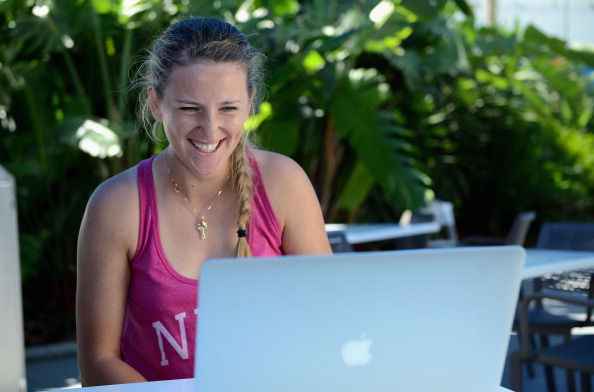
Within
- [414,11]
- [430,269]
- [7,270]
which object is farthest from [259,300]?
[414,11]

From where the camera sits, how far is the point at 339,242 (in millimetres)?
3826

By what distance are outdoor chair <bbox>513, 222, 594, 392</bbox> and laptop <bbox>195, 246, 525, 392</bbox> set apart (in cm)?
229

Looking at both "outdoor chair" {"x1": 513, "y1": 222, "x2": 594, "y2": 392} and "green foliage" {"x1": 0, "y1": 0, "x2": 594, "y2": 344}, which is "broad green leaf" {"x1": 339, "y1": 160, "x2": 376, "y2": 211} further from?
"outdoor chair" {"x1": 513, "y1": 222, "x2": 594, "y2": 392}

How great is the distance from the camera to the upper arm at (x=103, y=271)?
188 centimetres

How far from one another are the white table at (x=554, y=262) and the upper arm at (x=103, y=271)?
190cm

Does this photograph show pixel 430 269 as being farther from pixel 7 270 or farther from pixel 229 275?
pixel 7 270

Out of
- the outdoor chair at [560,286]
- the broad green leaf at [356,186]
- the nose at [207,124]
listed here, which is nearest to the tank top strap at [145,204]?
the nose at [207,124]

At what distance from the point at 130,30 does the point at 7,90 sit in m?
1.02

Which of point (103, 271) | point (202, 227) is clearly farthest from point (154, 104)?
point (103, 271)

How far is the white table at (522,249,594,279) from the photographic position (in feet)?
11.1

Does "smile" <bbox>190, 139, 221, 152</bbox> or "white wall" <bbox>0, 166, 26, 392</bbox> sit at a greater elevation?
"smile" <bbox>190, 139, 221, 152</bbox>

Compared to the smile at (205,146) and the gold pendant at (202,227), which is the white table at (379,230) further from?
the smile at (205,146)

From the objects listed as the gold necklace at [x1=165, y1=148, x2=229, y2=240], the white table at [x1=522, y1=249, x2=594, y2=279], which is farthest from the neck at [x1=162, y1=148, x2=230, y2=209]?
the white table at [x1=522, y1=249, x2=594, y2=279]

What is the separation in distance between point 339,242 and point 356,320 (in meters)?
2.72
